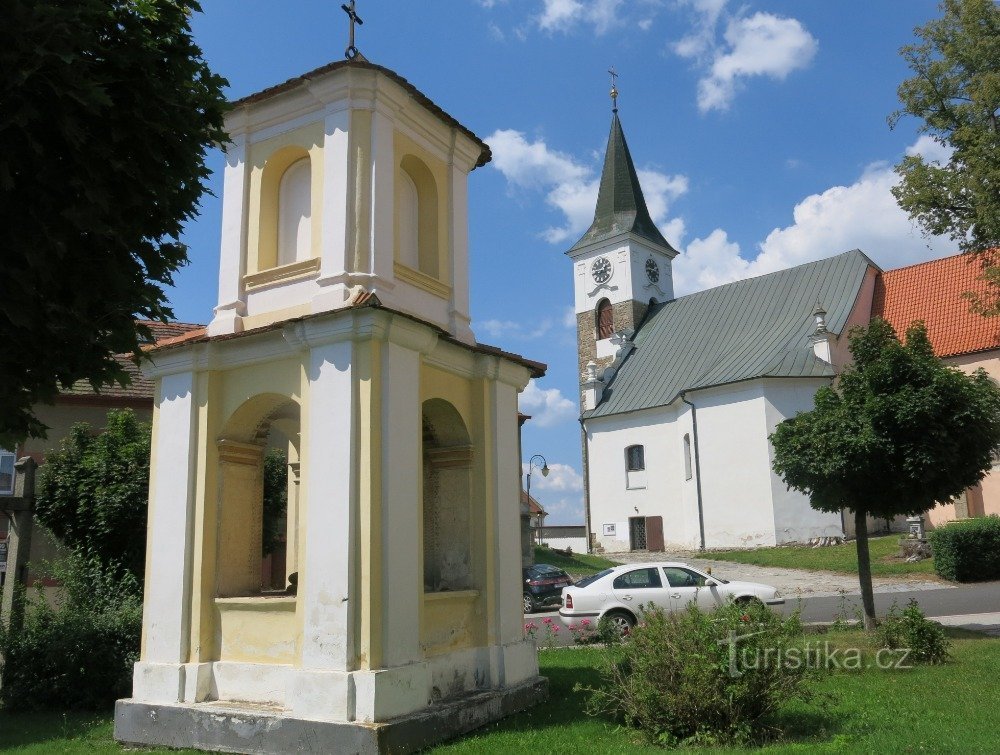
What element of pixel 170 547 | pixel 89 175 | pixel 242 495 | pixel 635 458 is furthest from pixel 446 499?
pixel 635 458

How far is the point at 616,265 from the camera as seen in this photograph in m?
49.7

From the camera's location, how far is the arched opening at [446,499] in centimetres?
945

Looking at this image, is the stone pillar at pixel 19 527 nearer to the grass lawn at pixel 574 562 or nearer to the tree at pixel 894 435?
the tree at pixel 894 435

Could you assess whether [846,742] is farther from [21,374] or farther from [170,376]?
[170,376]

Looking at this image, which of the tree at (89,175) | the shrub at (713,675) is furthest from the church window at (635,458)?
the tree at (89,175)

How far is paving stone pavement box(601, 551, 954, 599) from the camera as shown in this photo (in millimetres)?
22422

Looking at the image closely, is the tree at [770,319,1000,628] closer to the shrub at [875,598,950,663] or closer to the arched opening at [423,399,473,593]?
the shrub at [875,598,950,663]

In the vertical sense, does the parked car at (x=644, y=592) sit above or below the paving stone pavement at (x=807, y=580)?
above

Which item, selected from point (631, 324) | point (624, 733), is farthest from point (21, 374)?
point (631, 324)

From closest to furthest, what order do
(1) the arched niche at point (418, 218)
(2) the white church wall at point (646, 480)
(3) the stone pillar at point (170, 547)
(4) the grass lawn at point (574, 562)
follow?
(3) the stone pillar at point (170, 547) < (1) the arched niche at point (418, 218) < (4) the grass lawn at point (574, 562) < (2) the white church wall at point (646, 480)

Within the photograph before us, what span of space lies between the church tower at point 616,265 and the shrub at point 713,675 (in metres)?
39.4

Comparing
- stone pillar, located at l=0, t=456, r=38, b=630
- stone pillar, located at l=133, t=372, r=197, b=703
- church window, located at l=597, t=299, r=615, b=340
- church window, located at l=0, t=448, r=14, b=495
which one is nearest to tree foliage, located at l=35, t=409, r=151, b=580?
church window, located at l=0, t=448, r=14, b=495

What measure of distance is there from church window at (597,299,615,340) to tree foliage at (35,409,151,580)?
3767 cm

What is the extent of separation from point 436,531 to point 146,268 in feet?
15.5
